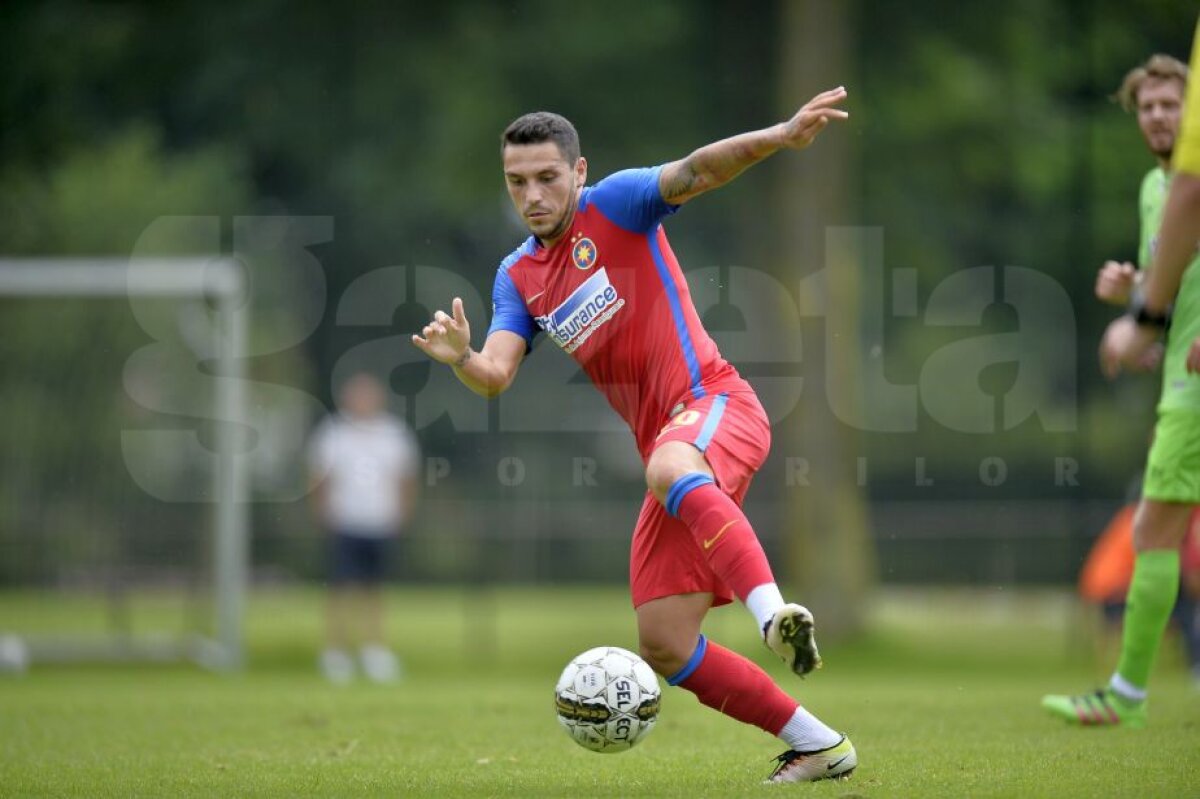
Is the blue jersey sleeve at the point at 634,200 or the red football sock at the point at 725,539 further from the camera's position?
the blue jersey sleeve at the point at 634,200

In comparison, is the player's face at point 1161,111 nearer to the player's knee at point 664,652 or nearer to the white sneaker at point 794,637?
the player's knee at point 664,652

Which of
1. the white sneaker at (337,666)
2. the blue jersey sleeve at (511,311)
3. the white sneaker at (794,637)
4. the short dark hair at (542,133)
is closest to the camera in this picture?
the white sneaker at (794,637)

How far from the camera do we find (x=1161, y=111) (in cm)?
706

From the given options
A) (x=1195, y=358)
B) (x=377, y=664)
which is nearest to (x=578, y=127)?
(x=377, y=664)

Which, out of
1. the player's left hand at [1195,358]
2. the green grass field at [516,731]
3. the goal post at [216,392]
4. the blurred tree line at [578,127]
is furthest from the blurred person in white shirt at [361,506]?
the player's left hand at [1195,358]

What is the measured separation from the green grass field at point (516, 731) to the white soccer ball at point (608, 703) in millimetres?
189

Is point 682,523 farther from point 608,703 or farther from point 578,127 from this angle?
point 578,127

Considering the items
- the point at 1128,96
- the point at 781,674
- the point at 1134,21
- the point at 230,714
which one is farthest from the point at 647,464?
the point at 1134,21

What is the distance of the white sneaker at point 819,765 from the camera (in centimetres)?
539

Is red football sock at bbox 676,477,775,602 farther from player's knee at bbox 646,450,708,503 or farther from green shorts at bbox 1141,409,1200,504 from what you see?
green shorts at bbox 1141,409,1200,504

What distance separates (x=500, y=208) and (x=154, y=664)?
893 centimetres

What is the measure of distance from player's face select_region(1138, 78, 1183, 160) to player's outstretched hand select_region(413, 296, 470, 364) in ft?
11.2

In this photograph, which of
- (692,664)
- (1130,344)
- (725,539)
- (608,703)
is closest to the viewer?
(1130,344)

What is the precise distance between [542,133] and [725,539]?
5.25 ft
